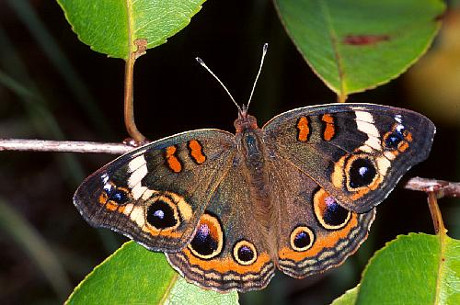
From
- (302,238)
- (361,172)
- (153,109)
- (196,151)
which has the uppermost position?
(196,151)

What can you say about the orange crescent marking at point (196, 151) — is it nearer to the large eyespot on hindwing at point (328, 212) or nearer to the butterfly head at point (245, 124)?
Answer: the butterfly head at point (245, 124)

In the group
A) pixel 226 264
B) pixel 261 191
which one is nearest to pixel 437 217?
pixel 261 191

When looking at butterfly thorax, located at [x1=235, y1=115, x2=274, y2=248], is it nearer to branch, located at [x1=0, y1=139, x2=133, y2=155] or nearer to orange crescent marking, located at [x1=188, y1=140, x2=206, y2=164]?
orange crescent marking, located at [x1=188, y1=140, x2=206, y2=164]

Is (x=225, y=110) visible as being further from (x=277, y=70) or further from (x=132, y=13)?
(x=132, y=13)

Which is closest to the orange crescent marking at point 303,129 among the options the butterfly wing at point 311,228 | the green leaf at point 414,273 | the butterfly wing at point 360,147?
the butterfly wing at point 360,147

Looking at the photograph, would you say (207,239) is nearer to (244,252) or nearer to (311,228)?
(244,252)

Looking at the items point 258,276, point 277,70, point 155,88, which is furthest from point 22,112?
point 258,276

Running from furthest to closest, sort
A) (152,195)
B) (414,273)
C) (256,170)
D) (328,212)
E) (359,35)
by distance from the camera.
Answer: (359,35) → (256,170) → (328,212) → (152,195) → (414,273)
